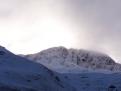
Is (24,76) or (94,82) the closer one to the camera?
(24,76)

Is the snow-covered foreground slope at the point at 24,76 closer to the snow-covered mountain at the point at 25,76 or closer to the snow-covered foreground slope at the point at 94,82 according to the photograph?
the snow-covered mountain at the point at 25,76

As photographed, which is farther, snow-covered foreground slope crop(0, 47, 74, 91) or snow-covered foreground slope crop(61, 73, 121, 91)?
snow-covered foreground slope crop(61, 73, 121, 91)

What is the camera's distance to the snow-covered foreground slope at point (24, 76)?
19.3m

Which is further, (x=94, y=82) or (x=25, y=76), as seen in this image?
(x=94, y=82)

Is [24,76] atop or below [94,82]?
below

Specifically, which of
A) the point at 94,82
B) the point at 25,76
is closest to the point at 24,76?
A: the point at 25,76

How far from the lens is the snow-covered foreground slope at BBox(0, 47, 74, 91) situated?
19328mm

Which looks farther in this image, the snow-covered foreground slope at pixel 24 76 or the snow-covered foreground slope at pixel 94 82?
the snow-covered foreground slope at pixel 94 82

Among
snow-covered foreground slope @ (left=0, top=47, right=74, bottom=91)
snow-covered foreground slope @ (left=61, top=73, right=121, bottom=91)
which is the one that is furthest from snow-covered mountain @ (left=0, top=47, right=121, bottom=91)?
snow-covered foreground slope @ (left=61, top=73, right=121, bottom=91)

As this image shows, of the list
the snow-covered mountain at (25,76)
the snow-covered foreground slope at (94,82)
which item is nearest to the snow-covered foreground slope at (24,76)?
the snow-covered mountain at (25,76)

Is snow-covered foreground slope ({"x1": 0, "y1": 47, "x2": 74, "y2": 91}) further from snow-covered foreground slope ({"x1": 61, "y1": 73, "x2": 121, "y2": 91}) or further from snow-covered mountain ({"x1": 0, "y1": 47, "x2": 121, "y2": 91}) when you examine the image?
snow-covered foreground slope ({"x1": 61, "y1": 73, "x2": 121, "y2": 91})

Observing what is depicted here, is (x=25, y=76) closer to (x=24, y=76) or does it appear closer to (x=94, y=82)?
(x=24, y=76)

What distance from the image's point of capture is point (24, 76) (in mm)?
20781

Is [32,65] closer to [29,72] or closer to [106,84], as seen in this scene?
[29,72]
